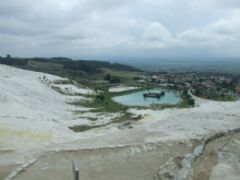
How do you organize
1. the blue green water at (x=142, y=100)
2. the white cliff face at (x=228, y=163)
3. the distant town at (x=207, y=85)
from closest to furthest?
the white cliff face at (x=228, y=163), the blue green water at (x=142, y=100), the distant town at (x=207, y=85)

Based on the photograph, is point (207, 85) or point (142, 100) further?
point (207, 85)

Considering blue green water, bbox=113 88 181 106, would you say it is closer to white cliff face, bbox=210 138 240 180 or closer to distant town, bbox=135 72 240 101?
distant town, bbox=135 72 240 101

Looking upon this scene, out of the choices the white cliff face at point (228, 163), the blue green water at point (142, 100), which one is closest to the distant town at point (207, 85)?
the blue green water at point (142, 100)

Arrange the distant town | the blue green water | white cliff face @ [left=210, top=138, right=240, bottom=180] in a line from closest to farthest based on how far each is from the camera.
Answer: white cliff face @ [left=210, top=138, right=240, bottom=180] < the blue green water < the distant town

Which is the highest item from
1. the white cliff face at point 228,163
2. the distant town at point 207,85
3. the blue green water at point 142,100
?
the white cliff face at point 228,163

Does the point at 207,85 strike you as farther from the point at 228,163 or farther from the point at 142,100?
the point at 228,163

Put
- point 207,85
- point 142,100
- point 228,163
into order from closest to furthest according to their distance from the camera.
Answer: point 228,163, point 142,100, point 207,85

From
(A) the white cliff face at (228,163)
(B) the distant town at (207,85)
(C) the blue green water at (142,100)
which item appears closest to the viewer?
(A) the white cliff face at (228,163)

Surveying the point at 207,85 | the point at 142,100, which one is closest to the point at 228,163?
the point at 142,100

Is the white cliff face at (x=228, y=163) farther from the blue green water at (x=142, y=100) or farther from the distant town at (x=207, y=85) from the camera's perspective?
the distant town at (x=207, y=85)

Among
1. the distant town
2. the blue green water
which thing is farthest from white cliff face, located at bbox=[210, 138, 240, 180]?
the distant town

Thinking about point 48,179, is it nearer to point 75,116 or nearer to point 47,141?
point 47,141

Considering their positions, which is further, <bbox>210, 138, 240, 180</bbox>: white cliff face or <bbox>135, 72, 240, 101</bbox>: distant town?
<bbox>135, 72, 240, 101</bbox>: distant town

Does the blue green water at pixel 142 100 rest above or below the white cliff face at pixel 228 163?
below
